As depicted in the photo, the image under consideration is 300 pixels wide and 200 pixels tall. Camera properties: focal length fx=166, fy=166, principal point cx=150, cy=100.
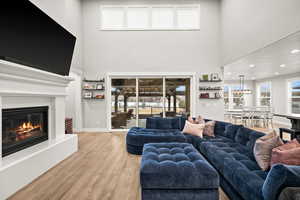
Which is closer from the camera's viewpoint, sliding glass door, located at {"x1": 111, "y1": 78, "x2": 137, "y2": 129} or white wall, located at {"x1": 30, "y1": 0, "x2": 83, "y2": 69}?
white wall, located at {"x1": 30, "y1": 0, "x2": 83, "y2": 69}

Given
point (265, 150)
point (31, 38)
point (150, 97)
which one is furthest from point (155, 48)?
point (265, 150)

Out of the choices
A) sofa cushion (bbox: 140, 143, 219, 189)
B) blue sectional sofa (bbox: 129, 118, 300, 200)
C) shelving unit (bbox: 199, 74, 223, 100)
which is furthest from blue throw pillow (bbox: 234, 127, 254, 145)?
shelving unit (bbox: 199, 74, 223, 100)

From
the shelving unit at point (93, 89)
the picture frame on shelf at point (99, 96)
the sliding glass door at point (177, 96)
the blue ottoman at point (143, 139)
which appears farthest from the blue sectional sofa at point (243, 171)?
the shelving unit at point (93, 89)

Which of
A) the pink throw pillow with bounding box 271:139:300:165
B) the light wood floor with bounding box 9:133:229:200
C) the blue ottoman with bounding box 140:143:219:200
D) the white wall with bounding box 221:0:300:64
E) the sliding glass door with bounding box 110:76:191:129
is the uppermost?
the white wall with bounding box 221:0:300:64

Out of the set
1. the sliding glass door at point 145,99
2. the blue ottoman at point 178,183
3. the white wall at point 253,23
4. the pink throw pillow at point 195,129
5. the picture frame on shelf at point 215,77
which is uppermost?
the white wall at point 253,23

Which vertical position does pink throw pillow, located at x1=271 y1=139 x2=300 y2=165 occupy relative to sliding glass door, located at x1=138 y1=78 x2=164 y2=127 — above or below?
below

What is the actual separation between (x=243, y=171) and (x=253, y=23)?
398 cm

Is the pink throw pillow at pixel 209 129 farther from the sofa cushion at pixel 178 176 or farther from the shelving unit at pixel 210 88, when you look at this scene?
the shelving unit at pixel 210 88

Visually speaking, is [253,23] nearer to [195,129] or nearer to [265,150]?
[195,129]

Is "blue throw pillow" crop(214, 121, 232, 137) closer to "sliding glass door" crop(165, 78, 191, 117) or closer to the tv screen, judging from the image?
"sliding glass door" crop(165, 78, 191, 117)

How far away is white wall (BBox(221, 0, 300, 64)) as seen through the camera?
3119mm

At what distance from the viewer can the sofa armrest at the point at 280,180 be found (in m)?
1.25

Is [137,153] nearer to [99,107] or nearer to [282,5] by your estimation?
[99,107]

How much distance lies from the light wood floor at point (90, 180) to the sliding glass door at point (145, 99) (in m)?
2.66
